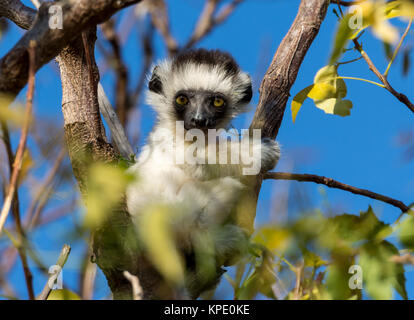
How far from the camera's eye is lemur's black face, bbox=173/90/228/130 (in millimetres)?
4175

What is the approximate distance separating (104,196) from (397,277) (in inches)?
41.9

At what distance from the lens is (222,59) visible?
4707 millimetres

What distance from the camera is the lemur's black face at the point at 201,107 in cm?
418

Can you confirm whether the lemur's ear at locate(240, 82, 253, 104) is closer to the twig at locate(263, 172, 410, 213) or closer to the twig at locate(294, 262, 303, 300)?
the twig at locate(263, 172, 410, 213)

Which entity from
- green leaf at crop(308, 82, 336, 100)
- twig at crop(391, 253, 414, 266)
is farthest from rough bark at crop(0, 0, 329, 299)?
twig at crop(391, 253, 414, 266)

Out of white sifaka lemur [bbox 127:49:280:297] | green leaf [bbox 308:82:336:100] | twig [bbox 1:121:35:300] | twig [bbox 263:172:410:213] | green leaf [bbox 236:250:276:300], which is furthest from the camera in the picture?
white sifaka lemur [bbox 127:49:280:297]

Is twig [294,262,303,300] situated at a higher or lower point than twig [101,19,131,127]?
lower

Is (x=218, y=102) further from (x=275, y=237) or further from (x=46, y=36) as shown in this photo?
(x=275, y=237)

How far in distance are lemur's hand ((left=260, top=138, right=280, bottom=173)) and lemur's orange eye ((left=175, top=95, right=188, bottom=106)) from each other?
1022mm

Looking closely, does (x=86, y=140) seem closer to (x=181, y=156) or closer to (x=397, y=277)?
(x=181, y=156)

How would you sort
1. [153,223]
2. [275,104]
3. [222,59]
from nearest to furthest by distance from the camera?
[153,223], [275,104], [222,59]

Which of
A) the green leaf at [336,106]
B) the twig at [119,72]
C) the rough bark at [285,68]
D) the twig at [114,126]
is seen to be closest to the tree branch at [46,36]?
the green leaf at [336,106]
